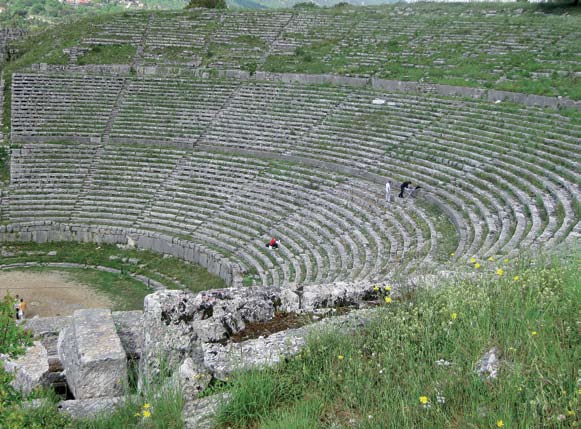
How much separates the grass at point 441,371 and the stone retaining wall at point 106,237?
15.4 metres

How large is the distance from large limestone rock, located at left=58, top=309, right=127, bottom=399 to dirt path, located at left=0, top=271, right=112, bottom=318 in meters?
11.7

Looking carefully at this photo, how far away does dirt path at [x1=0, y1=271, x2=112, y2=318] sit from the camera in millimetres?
18156

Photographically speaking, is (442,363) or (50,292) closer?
(442,363)

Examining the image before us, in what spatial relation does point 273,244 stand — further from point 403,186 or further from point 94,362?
point 94,362

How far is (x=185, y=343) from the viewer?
6090 mm

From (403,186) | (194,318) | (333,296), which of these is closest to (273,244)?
(403,186)

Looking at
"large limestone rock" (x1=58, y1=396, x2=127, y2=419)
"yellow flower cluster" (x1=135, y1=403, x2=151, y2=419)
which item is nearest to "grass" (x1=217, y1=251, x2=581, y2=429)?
"yellow flower cluster" (x1=135, y1=403, x2=151, y2=419)

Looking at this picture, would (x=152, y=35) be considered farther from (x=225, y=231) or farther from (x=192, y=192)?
(x=225, y=231)

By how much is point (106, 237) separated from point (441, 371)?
19555 mm

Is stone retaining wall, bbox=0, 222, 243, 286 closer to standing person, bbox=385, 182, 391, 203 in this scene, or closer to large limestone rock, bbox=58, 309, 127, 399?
standing person, bbox=385, 182, 391, 203

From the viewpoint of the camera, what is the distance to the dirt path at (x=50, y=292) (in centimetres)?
1816

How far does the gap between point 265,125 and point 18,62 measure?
15942 millimetres

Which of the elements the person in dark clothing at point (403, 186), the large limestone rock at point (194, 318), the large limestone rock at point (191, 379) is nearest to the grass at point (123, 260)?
the person in dark clothing at point (403, 186)

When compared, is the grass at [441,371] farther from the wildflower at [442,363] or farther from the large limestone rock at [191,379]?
the large limestone rock at [191,379]
